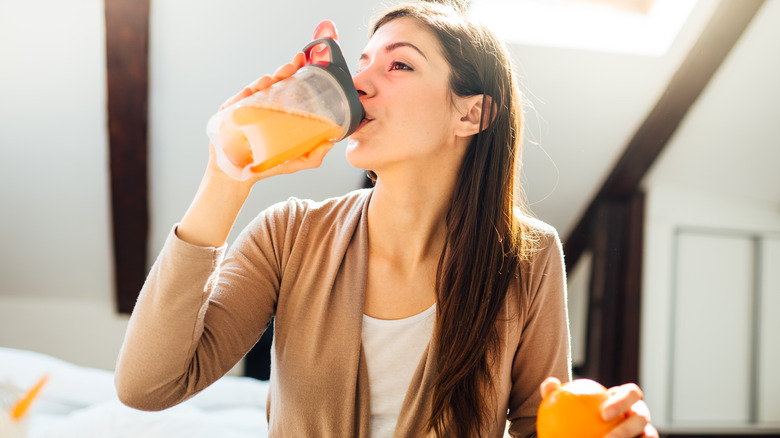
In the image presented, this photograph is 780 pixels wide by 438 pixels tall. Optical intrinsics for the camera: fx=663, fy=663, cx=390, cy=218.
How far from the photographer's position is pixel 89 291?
3.46 meters

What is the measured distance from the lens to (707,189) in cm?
311

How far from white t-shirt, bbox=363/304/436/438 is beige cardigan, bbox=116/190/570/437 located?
4 centimetres

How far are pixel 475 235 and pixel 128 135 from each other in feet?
6.20

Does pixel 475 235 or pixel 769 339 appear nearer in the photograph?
pixel 475 235

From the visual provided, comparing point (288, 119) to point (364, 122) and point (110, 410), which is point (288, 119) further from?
point (110, 410)

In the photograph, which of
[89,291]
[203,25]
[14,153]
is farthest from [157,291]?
[89,291]

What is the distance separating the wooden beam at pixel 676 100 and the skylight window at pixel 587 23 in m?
0.13

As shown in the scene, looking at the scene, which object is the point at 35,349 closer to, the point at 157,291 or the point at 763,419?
the point at 157,291

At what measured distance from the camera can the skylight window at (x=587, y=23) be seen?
99.2 inches

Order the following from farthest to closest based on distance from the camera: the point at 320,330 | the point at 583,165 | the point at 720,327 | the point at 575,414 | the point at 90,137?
the point at 720,327, the point at 583,165, the point at 90,137, the point at 320,330, the point at 575,414

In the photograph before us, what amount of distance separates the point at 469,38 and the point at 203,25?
146 cm

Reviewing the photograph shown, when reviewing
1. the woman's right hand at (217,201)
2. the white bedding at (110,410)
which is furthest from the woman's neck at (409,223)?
the white bedding at (110,410)

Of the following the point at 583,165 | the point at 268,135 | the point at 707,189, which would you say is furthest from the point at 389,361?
the point at 707,189

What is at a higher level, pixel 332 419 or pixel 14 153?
pixel 14 153
